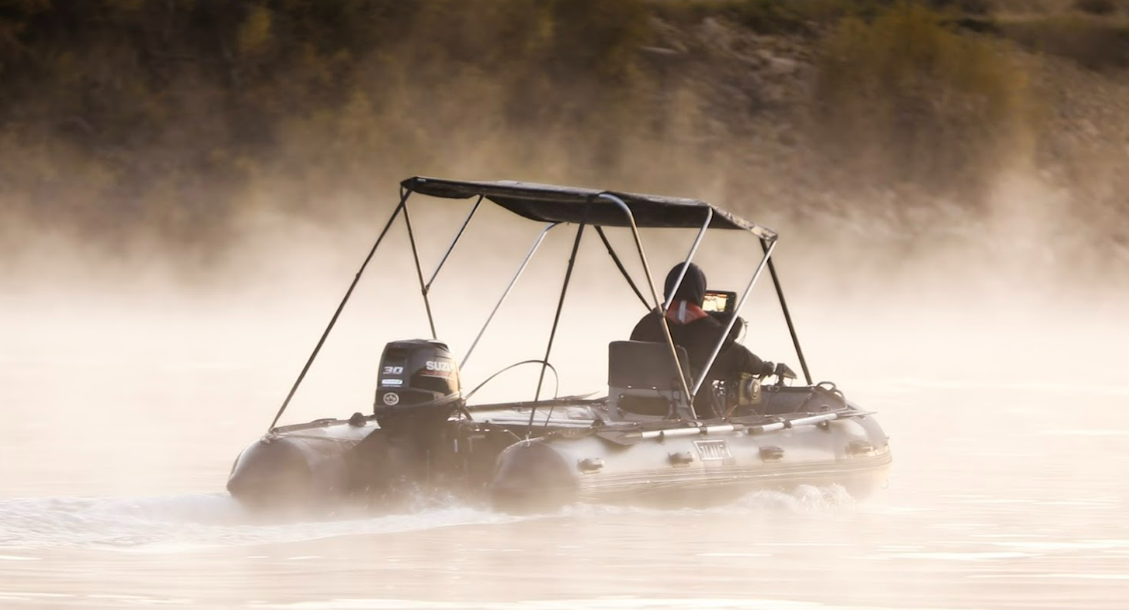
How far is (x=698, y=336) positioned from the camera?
14.0 m

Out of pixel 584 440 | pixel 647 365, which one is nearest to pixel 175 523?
pixel 584 440

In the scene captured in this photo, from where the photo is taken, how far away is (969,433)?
20.7 m

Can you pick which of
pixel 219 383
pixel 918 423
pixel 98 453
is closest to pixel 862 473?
pixel 98 453

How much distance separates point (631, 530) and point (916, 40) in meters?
50.4

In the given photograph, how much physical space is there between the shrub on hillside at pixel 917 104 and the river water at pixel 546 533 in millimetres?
32427

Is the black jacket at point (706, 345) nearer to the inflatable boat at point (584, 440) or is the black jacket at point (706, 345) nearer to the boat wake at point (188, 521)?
the inflatable boat at point (584, 440)

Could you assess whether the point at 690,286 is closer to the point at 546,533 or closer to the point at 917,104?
the point at 546,533

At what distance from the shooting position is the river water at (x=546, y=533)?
34.0 feet

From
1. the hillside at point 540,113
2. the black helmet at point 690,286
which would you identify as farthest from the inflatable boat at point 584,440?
the hillside at point 540,113

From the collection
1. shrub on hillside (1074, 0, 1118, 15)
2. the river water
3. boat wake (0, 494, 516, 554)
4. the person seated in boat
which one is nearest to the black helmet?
the person seated in boat

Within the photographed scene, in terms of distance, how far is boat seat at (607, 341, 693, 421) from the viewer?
13758 mm

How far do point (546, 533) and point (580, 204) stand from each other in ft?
9.19

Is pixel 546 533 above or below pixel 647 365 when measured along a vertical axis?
below

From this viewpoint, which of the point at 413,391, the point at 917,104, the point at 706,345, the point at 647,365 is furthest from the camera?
the point at 917,104
